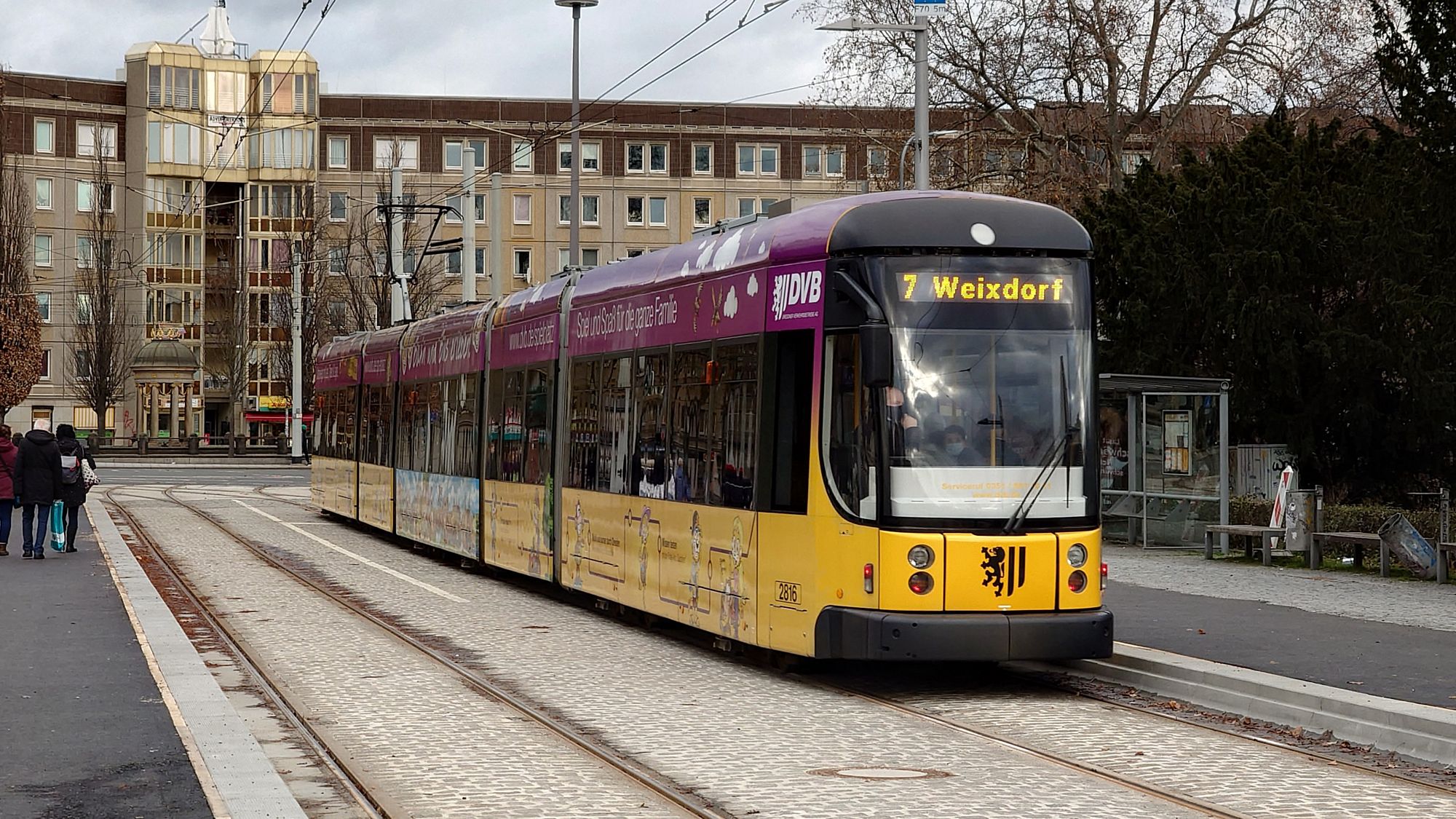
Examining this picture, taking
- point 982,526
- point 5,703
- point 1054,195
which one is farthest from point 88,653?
point 1054,195

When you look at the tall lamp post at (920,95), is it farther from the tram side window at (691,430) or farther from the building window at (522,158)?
the building window at (522,158)

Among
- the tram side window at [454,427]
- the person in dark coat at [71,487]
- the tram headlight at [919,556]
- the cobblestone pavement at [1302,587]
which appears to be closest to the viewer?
the tram headlight at [919,556]

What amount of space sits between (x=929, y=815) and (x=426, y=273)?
228 ft

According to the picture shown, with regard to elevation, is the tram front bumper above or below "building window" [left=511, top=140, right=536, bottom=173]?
below

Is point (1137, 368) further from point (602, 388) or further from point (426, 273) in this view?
point (426, 273)

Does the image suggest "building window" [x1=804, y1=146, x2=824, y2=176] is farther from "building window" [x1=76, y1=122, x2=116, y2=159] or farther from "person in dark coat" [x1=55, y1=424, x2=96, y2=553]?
"person in dark coat" [x1=55, y1=424, x2=96, y2=553]

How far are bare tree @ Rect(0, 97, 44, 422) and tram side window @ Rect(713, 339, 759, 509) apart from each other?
4904cm

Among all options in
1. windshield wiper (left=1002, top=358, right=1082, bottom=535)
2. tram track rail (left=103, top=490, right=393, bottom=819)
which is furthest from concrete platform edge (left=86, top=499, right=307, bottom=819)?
windshield wiper (left=1002, top=358, right=1082, bottom=535)

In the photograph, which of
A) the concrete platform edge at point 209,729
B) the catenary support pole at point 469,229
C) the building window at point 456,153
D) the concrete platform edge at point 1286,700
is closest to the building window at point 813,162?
the building window at point 456,153

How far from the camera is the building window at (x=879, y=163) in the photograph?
40.9 metres

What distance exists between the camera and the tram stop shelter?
24.4 meters

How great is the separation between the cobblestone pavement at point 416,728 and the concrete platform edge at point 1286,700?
4032 mm

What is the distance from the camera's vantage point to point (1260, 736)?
416 inches

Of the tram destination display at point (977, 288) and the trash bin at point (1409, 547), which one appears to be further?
the trash bin at point (1409, 547)
